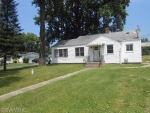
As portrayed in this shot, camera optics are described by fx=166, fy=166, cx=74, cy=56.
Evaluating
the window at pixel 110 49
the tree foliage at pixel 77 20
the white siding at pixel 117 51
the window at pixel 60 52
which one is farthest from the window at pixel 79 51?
the tree foliage at pixel 77 20

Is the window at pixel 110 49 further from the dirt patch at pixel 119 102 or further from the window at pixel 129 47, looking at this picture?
the dirt patch at pixel 119 102

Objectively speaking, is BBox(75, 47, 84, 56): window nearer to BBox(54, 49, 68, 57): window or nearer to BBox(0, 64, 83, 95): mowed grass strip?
BBox(54, 49, 68, 57): window

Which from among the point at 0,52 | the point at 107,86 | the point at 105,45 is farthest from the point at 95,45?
the point at 107,86

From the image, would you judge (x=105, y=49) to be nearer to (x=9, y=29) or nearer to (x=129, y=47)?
(x=129, y=47)

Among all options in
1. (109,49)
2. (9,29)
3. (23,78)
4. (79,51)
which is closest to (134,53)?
(109,49)

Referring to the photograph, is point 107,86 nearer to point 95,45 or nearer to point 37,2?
point 95,45

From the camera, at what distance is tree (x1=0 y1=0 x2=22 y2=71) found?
2080 cm

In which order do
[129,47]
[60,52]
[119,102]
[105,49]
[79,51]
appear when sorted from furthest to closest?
[60,52], [79,51], [105,49], [129,47], [119,102]

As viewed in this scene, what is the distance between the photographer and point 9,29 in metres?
21.4

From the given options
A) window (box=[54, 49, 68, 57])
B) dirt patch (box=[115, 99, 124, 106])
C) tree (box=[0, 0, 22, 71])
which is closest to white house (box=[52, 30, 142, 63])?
window (box=[54, 49, 68, 57])

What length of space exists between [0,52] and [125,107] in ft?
61.2

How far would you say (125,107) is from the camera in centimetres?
567

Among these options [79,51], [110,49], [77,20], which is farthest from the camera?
[77,20]

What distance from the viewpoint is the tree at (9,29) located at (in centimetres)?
2080
